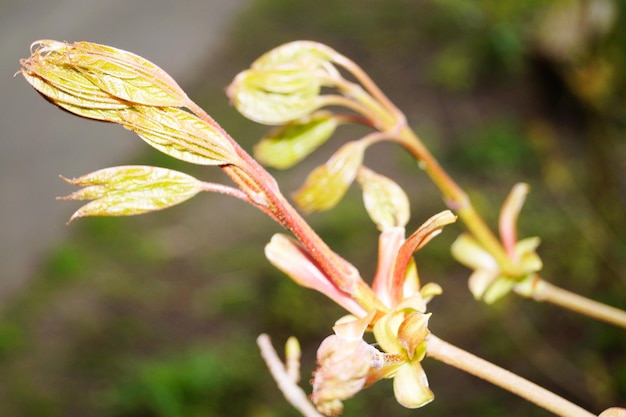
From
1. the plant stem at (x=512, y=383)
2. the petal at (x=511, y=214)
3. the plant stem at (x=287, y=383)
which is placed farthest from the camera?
the petal at (x=511, y=214)

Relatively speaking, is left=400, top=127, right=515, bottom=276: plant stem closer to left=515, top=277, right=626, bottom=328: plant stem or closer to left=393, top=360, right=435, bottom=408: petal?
left=515, top=277, right=626, bottom=328: plant stem

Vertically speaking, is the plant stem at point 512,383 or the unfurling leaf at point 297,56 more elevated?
the unfurling leaf at point 297,56

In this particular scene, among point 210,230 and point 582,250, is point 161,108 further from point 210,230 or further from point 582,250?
point 210,230

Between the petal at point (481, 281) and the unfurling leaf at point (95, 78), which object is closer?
the unfurling leaf at point (95, 78)

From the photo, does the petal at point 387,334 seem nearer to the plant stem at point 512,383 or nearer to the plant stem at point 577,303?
the plant stem at point 512,383

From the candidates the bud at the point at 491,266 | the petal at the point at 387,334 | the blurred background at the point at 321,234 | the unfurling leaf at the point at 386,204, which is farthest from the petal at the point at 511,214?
the blurred background at the point at 321,234

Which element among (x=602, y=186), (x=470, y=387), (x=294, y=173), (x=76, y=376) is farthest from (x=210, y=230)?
(x=602, y=186)

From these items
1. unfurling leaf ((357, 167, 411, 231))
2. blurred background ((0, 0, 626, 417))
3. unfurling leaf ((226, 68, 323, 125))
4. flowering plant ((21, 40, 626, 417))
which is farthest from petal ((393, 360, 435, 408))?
blurred background ((0, 0, 626, 417))

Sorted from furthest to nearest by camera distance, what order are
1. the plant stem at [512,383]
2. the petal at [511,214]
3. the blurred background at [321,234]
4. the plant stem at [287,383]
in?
the blurred background at [321,234], the petal at [511,214], the plant stem at [287,383], the plant stem at [512,383]
